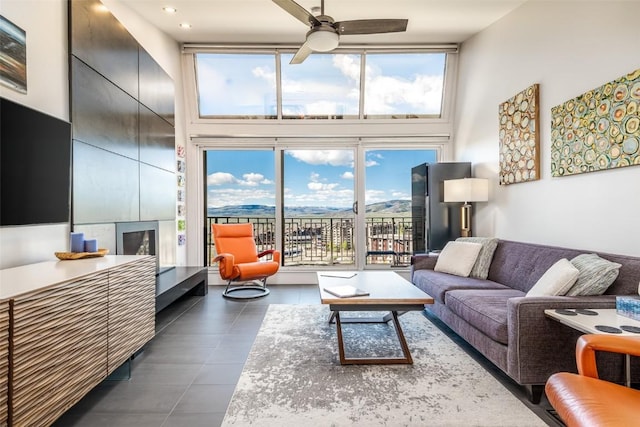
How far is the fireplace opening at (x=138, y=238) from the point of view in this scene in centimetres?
309

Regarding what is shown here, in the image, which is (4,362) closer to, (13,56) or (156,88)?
(13,56)

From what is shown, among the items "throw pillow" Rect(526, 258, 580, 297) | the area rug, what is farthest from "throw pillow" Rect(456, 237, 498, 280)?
"throw pillow" Rect(526, 258, 580, 297)

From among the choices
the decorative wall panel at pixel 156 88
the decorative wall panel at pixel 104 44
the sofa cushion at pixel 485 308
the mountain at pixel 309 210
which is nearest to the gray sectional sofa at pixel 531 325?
the sofa cushion at pixel 485 308

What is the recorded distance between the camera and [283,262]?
5.19 meters

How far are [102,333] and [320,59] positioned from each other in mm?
4330

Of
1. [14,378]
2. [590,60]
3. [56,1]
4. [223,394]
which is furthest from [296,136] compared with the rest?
[14,378]

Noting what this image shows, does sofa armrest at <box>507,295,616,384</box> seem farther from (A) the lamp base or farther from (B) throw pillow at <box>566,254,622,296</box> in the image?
(A) the lamp base

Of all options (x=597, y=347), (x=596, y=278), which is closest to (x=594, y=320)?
(x=597, y=347)

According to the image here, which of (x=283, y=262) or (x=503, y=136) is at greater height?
(x=503, y=136)

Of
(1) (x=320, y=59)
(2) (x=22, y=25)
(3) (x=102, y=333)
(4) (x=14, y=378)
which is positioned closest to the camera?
(4) (x=14, y=378)

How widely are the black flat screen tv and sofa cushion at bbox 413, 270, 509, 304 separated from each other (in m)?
3.03

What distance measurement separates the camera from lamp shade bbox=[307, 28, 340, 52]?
105 inches

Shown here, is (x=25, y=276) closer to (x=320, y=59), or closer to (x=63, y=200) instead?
(x=63, y=200)

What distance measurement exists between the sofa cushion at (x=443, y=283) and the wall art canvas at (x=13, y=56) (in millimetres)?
3449
